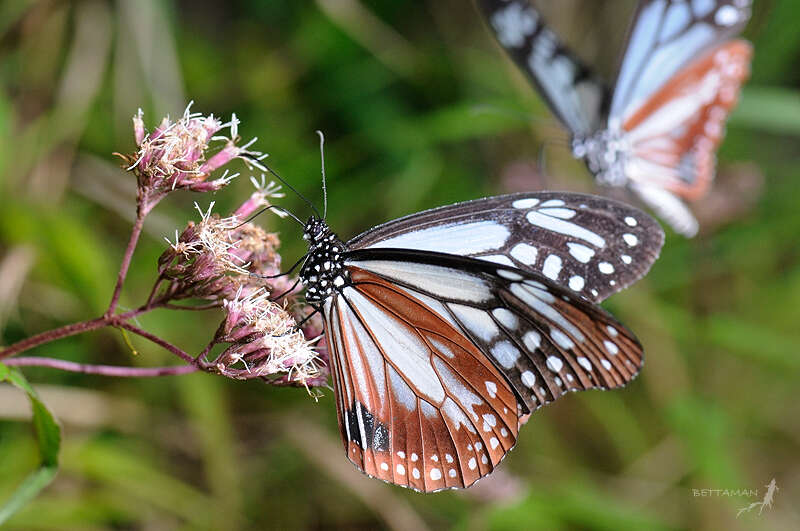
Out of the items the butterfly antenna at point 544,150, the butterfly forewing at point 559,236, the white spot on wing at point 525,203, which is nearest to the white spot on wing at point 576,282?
the butterfly forewing at point 559,236

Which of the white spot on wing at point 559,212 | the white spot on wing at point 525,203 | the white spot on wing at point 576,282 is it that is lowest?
the white spot on wing at point 576,282

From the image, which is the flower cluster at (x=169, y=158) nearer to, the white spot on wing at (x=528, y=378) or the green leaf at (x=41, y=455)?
the green leaf at (x=41, y=455)

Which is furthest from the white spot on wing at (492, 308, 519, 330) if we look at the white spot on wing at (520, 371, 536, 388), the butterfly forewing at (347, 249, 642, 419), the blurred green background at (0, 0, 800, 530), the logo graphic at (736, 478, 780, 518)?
the logo graphic at (736, 478, 780, 518)

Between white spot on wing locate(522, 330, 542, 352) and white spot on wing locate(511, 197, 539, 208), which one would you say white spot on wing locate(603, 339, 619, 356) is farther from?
white spot on wing locate(511, 197, 539, 208)

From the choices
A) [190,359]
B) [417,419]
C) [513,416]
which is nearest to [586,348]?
[513,416]

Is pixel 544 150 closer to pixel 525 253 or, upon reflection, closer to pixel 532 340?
pixel 525 253

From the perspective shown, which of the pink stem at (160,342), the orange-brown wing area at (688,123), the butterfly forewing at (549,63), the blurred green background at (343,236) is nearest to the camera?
the pink stem at (160,342)

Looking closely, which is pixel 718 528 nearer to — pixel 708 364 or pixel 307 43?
pixel 708 364
